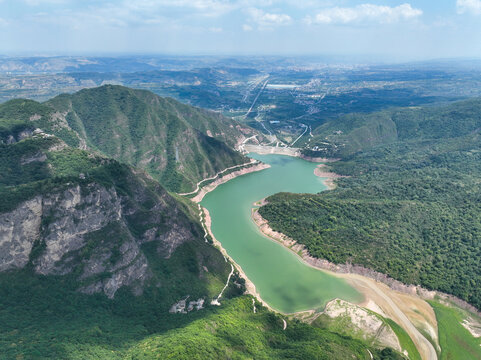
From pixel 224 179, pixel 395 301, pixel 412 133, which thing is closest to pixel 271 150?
pixel 224 179

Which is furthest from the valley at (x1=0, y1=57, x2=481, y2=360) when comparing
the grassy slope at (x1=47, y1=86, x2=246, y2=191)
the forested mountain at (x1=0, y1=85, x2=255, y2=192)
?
the grassy slope at (x1=47, y1=86, x2=246, y2=191)

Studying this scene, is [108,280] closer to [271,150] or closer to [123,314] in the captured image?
[123,314]

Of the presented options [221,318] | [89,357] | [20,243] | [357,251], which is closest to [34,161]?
[20,243]

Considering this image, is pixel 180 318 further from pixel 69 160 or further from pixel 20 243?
pixel 69 160

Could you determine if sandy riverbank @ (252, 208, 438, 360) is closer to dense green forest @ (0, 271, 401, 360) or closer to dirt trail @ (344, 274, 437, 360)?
dirt trail @ (344, 274, 437, 360)

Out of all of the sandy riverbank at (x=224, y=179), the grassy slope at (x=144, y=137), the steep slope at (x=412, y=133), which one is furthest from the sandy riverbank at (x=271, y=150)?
the grassy slope at (x=144, y=137)

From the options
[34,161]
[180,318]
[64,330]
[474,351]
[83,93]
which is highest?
[83,93]
